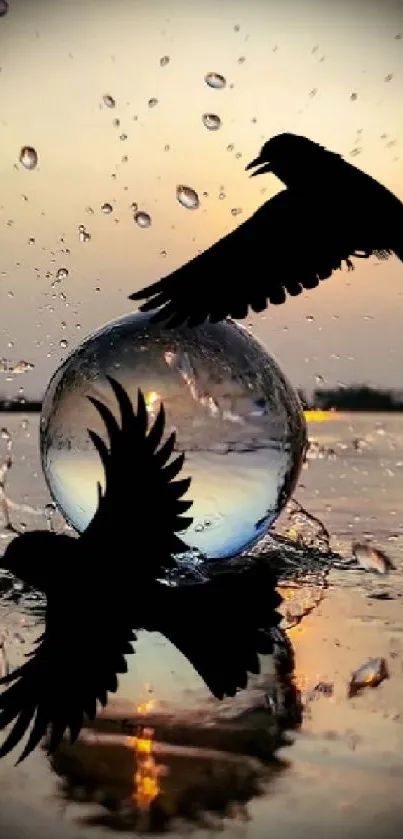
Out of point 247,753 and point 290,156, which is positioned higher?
point 290,156

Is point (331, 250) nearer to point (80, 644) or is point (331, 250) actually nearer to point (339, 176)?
point (339, 176)

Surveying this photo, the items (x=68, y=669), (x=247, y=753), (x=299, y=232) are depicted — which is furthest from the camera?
(x=299, y=232)

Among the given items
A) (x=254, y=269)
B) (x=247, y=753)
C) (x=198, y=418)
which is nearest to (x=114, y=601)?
(x=247, y=753)

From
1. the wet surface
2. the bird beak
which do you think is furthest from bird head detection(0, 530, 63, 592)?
the bird beak

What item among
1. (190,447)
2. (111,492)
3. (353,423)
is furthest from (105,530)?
(353,423)

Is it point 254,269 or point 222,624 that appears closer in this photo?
point 222,624

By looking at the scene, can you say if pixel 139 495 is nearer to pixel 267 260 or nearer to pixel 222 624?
pixel 222 624

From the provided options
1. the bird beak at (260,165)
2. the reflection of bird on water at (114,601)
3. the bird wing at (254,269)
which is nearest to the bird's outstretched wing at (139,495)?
the reflection of bird on water at (114,601)

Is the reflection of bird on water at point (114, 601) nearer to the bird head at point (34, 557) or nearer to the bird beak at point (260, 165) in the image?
the bird head at point (34, 557)

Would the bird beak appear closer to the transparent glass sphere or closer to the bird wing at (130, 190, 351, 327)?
the bird wing at (130, 190, 351, 327)
